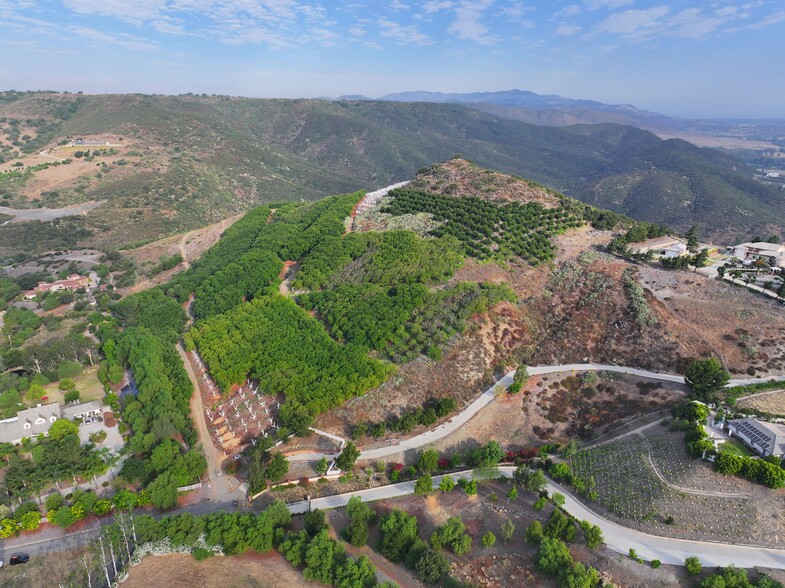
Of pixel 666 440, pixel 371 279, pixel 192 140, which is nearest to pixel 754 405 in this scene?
pixel 666 440

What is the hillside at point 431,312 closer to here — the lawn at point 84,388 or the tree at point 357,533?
the lawn at point 84,388

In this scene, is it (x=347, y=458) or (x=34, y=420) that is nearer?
(x=347, y=458)

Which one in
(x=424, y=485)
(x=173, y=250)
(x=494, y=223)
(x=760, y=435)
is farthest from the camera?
(x=173, y=250)

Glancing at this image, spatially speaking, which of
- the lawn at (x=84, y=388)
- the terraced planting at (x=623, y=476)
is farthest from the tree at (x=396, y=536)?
the lawn at (x=84, y=388)

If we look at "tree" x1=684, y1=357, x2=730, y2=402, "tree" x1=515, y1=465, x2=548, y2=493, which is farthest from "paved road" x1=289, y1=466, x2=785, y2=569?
"tree" x1=684, y1=357, x2=730, y2=402

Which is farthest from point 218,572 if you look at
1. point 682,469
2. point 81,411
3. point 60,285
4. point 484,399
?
point 60,285

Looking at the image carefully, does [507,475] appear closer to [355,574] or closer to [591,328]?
[355,574]

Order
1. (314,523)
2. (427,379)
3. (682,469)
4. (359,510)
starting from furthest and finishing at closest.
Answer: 1. (427,379)
2. (682,469)
3. (359,510)
4. (314,523)

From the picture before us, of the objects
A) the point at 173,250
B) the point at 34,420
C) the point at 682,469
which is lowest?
the point at 34,420
